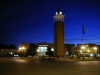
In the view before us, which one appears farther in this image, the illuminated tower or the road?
the illuminated tower

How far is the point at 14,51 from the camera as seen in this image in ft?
448

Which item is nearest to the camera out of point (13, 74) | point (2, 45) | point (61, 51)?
point (13, 74)

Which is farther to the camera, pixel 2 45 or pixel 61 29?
pixel 2 45

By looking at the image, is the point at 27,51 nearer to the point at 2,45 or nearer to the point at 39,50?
the point at 39,50

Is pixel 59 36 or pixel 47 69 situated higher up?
pixel 59 36

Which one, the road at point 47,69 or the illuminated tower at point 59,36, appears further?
the illuminated tower at point 59,36

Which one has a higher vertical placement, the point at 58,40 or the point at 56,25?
the point at 56,25

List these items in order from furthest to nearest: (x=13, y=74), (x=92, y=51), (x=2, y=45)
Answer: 1. (x=2, y=45)
2. (x=92, y=51)
3. (x=13, y=74)

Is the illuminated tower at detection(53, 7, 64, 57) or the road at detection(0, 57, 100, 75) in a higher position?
the illuminated tower at detection(53, 7, 64, 57)

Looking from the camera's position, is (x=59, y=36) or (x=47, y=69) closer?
(x=47, y=69)

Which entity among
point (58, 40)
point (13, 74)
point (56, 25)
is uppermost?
point (56, 25)

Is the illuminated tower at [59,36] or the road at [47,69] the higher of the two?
the illuminated tower at [59,36]

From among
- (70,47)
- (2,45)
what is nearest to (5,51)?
(2,45)

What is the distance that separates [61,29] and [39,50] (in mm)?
33297
